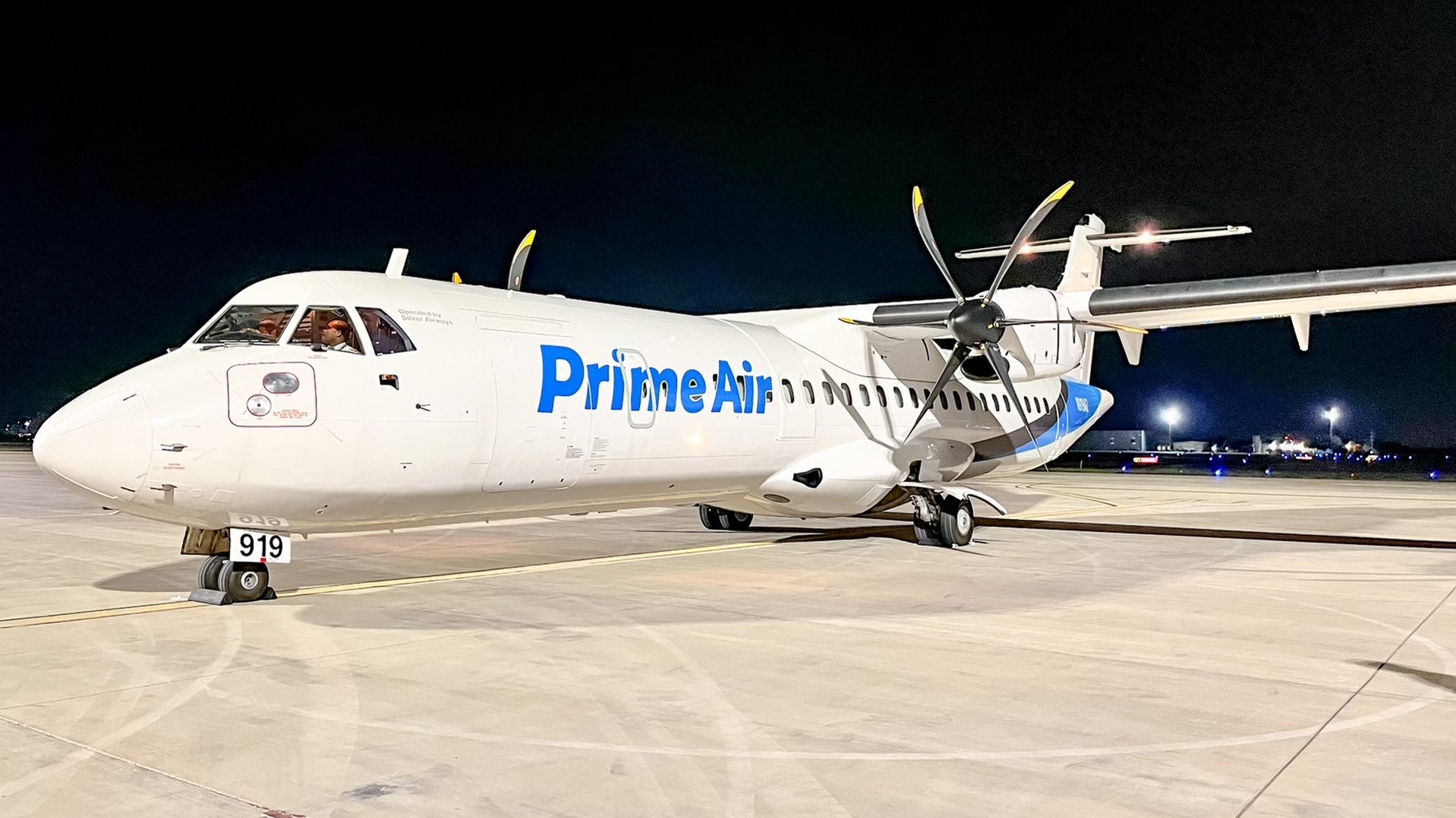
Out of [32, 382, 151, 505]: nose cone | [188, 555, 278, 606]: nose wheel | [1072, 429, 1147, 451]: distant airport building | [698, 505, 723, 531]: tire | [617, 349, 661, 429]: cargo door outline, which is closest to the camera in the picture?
[32, 382, 151, 505]: nose cone

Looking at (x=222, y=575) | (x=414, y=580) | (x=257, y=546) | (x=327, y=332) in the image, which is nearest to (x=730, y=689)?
(x=327, y=332)

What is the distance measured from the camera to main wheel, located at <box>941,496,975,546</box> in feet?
47.5

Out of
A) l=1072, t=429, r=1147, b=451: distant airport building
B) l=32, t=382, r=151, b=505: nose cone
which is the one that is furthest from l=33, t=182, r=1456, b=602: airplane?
l=1072, t=429, r=1147, b=451: distant airport building

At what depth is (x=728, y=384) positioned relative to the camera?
12078 mm

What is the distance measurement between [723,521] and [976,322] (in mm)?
5348

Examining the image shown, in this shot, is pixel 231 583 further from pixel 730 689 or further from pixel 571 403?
pixel 730 689

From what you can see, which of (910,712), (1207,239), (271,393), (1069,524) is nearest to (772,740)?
(910,712)

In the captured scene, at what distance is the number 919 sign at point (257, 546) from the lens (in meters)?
8.64

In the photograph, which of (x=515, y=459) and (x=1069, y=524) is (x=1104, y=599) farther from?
(x=1069, y=524)

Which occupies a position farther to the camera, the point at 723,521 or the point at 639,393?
the point at 723,521

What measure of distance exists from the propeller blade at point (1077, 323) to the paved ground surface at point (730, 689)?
3.31m

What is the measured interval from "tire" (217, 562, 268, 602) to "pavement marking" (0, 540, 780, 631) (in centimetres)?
28

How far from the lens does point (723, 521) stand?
662 inches

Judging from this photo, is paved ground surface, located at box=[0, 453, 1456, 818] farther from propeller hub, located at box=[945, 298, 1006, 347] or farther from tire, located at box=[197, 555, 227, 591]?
propeller hub, located at box=[945, 298, 1006, 347]
